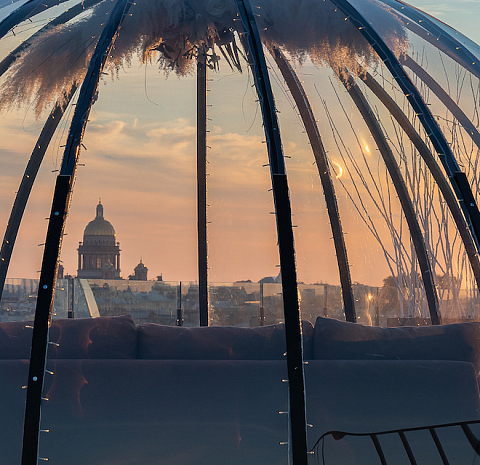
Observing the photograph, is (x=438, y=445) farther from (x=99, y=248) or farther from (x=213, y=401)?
(x=99, y=248)

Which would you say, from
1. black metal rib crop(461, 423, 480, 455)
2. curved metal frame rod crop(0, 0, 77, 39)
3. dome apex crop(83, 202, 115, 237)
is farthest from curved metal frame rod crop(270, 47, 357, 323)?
black metal rib crop(461, 423, 480, 455)

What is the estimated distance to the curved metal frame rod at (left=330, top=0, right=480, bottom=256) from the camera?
242 cm

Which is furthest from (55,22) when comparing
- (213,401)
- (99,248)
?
(213,401)

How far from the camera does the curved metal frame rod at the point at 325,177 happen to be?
4535mm

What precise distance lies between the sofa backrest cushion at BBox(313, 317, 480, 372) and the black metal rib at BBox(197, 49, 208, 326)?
233 centimetres

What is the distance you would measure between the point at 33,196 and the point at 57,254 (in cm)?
249

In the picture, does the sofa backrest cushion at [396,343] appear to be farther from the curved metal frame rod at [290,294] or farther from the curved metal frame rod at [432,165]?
the curved metal frame rod at [432,165]

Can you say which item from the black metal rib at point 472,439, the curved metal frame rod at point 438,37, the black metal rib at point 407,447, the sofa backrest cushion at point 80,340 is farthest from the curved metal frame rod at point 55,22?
the black metal rib at point 472,439

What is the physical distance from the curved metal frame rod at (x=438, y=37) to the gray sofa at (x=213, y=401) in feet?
5.10

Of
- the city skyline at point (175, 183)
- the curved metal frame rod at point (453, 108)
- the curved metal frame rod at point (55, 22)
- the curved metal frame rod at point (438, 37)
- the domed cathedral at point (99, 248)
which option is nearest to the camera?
the curved metal frame rod at point (55, 22)

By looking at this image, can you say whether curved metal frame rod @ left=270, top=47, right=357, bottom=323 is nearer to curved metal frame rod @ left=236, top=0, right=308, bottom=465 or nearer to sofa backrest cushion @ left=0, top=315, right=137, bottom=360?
curved metal frame rod @ left=236, top=0, right=308, bottom=465

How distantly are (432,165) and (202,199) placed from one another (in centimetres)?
186

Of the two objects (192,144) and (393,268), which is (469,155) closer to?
(393,268)

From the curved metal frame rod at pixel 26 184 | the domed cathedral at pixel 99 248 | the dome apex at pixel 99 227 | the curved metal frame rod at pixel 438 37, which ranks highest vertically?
the curved metal frame rod at pixel 438 37
